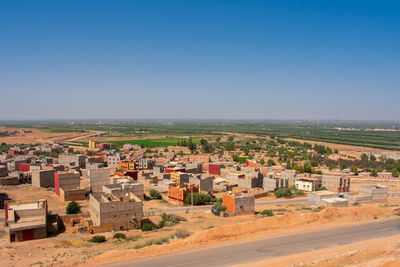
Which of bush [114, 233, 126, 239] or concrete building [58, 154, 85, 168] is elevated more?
concrete building [58, 154, 85, 168]

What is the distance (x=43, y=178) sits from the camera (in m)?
47.1

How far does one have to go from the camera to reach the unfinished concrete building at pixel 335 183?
1891 inches

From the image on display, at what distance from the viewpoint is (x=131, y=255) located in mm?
20359

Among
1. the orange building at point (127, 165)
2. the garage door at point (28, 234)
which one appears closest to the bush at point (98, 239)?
the garage door at point (28, 234)

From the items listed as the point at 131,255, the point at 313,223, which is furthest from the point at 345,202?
the point at 131,255

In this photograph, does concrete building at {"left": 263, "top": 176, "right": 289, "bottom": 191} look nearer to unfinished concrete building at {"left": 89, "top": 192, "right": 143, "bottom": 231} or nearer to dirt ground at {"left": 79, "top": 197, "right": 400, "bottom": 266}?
dirt ground at {"left": 79, "top": 197, "right": 400, "bottom": 266}

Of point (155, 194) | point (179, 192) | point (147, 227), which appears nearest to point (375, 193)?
point (179, 192)

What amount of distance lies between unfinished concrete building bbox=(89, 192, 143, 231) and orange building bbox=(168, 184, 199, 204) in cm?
1192

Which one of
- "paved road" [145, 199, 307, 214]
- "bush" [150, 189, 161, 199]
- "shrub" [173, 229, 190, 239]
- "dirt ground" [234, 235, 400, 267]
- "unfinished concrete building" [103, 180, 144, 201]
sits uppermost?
"unfinished concrete building" [103, 180, 144, 201]

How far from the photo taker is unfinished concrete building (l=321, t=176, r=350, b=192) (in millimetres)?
48031

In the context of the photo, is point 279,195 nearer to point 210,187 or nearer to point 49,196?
point 210,187

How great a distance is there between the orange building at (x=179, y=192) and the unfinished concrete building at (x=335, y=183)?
22201mm

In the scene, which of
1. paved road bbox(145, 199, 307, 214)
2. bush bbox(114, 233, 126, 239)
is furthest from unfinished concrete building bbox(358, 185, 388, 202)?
bush bbox(114, 233, 126, 239)

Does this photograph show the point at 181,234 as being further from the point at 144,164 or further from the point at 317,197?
the point at 144,164
